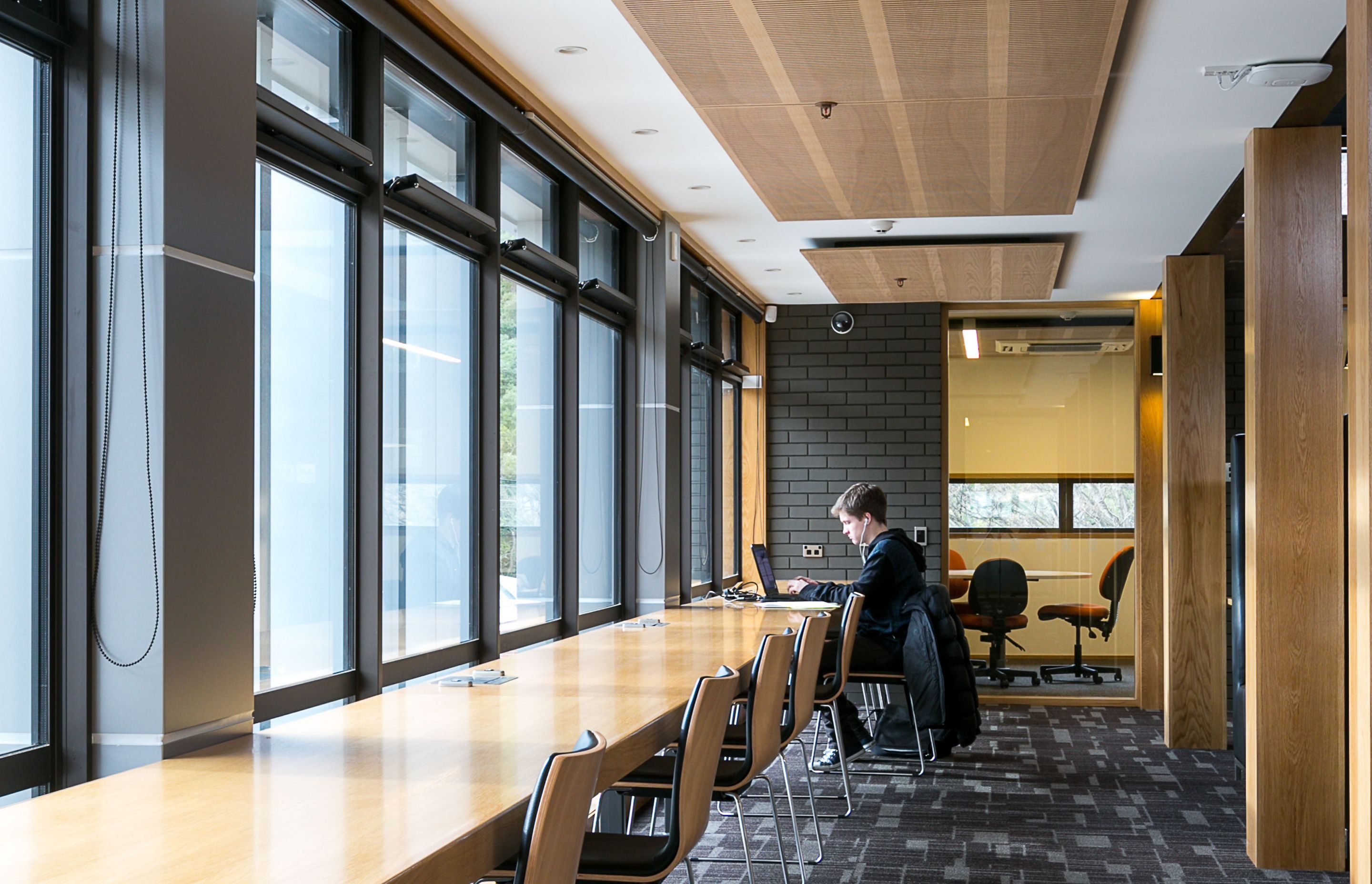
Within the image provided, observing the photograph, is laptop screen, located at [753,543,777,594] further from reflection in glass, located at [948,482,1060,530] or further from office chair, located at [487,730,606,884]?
office chair, located at [487,730,606,884]

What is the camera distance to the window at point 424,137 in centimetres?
400

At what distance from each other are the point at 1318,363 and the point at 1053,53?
1.77m

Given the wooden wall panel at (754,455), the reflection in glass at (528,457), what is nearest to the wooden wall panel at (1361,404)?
the reflection in glass at (528,457)

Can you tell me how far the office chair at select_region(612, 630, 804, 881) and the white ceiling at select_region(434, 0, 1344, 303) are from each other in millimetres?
1986

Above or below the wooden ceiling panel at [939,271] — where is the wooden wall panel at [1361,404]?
below

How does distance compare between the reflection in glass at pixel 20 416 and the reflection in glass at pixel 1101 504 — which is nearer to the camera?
the reflection in glass at pixel 20 416

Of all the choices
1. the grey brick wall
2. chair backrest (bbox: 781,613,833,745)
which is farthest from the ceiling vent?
chair backrest (bbox: 781,613,833,745)

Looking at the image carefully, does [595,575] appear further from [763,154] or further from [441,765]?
[441,765]

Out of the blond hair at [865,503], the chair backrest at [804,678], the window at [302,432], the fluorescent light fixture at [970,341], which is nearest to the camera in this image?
the window at [302,432]

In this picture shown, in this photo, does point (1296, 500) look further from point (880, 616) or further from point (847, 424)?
point (847, 424)

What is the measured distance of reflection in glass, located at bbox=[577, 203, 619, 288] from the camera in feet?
19.5

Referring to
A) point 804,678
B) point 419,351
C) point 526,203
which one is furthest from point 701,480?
point 419,351

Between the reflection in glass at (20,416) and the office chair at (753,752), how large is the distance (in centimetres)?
165

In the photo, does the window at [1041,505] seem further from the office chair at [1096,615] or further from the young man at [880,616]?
the young man at [880,616]
